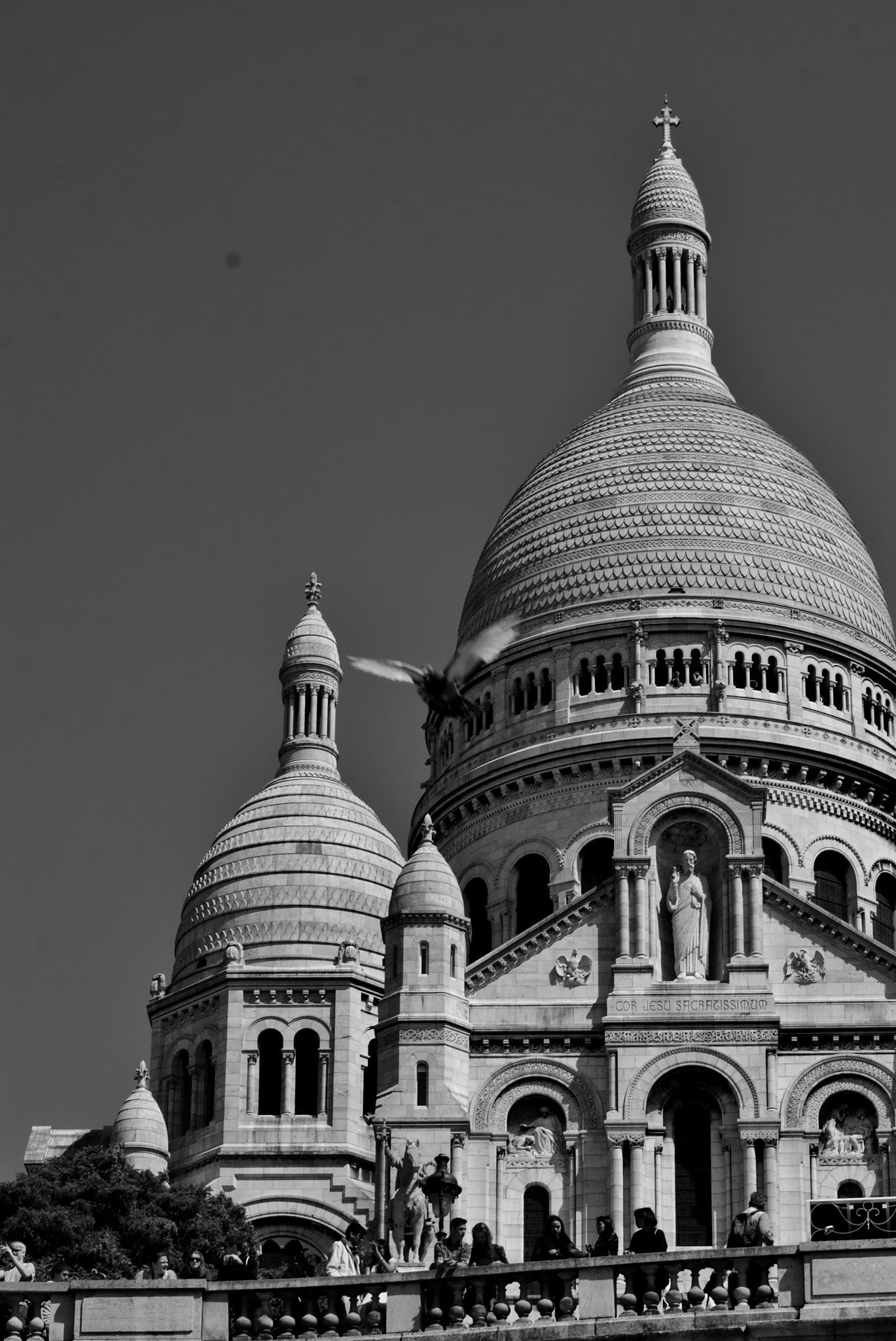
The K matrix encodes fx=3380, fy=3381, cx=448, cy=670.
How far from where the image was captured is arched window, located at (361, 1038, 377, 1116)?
77500 millimetres

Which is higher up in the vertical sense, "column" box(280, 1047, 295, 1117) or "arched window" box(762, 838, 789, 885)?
"arched window" box(762, 838, 789, 885)

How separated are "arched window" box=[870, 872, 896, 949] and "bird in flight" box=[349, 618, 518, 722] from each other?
31.9m

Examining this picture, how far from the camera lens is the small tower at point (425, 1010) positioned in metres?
64.2

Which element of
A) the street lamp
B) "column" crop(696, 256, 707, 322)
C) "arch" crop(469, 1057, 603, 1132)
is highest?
"column" crop(696, 256, 707, 322)

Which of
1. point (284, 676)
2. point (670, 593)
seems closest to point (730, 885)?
point (670, 593)

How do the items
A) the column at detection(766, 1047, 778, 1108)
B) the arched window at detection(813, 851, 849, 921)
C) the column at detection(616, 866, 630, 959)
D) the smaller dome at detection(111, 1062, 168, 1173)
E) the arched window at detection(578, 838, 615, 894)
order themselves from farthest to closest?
the arched window at detection(813, 851, 849, 921) → the arched window at detection(578, 838, 615, 894) → the smaller dome at detection(111, 1062, 168, 1173) → the column at detection(616, 866, 630, 959) → the column at detection(766, 1047, 778, 1108)

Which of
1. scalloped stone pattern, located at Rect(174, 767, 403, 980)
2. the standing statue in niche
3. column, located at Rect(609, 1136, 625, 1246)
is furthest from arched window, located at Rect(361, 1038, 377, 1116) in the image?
column, located at Rect(609, 1136, 625, 1246)

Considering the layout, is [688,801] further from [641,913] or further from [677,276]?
[677,276]

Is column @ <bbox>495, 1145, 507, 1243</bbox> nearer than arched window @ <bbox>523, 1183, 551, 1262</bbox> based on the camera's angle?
Yes

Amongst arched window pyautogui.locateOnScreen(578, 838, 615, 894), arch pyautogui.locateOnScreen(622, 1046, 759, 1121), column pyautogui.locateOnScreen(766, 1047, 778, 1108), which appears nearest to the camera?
column pyautogui.locateOnScreen(766, 1047, 778, 1108)

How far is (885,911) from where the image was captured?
81.9 metres

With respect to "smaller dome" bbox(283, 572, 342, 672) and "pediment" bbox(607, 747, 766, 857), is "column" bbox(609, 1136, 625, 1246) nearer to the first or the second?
"pediment" bbox(607, 747, 766, 857)

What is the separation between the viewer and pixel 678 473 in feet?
291

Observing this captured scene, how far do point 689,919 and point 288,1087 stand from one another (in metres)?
13.2
